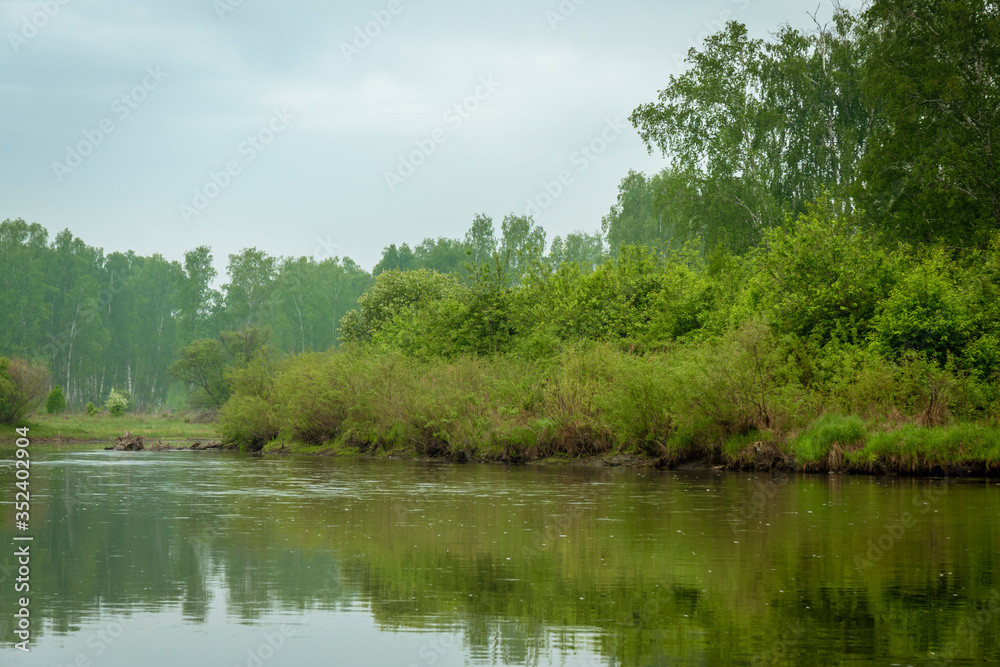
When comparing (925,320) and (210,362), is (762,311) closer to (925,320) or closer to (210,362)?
(925,320)

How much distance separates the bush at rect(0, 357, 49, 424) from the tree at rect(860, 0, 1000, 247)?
192 feet

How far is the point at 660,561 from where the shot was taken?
15547 mm

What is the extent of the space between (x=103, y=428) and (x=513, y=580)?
79620mm

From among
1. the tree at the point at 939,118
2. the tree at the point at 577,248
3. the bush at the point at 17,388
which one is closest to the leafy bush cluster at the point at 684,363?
the tree at the point at 939,118

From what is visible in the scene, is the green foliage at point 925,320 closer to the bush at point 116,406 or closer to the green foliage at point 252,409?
the green foliage at point 252,409

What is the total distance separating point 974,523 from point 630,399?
21.9 m

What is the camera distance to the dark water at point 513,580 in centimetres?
1021

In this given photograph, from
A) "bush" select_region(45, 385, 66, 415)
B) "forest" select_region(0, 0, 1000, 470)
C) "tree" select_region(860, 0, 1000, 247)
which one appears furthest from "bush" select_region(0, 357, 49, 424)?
"tree" select_region(860, 0, 1000, 247)

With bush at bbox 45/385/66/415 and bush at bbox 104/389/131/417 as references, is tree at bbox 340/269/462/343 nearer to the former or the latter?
bush at bbox 45/385/66/415

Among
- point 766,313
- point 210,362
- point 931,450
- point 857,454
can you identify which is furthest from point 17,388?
point 931,450

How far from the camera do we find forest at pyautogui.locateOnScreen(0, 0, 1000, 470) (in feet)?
121

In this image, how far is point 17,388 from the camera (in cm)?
7694

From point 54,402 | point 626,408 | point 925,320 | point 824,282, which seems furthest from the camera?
point 54,402

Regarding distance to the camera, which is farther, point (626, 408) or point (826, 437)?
point (626, 408)
